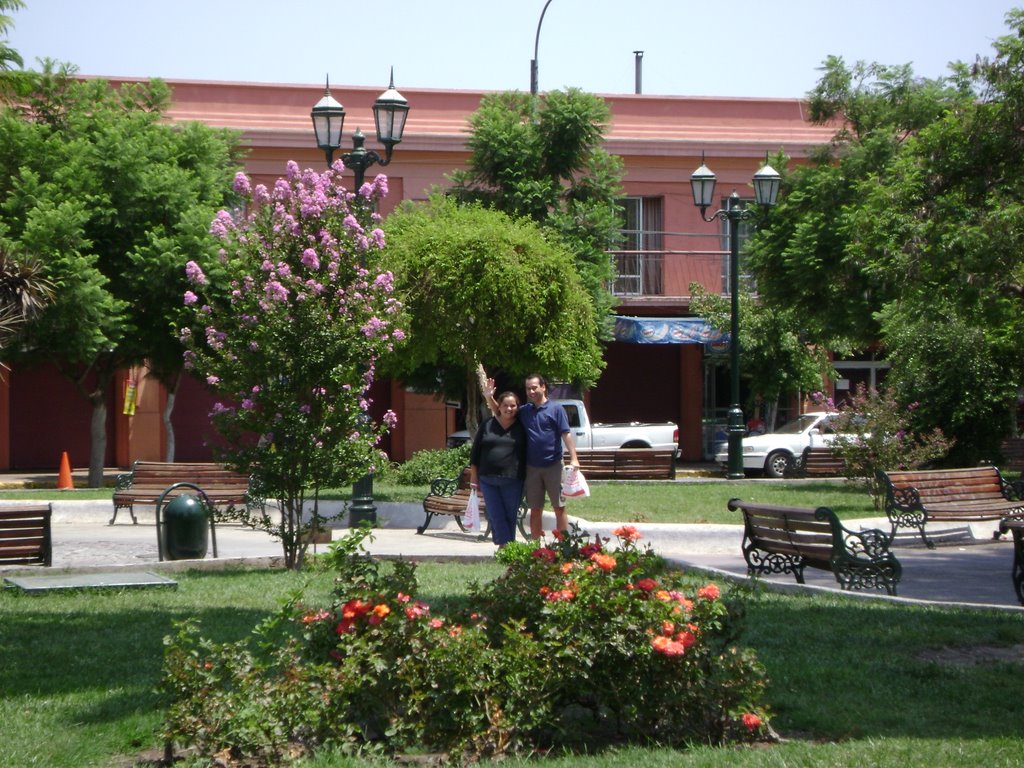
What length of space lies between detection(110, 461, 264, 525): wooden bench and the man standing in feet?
21.5

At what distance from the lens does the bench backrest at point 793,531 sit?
432 inches

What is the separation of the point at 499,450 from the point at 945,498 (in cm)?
669

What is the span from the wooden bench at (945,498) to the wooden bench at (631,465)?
979 centimetres

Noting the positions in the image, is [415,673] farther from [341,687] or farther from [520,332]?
[520,332]

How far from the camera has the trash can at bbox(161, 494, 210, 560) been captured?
13109 mm

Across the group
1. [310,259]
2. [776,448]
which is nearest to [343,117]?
[310,259]

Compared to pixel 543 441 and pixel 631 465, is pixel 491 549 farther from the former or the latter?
pixel 631 465

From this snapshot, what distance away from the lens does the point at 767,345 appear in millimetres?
30969

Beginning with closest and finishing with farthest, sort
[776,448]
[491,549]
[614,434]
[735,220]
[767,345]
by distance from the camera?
[491,549] → [735,220] → [776,448] → [614,434] → [767,345]

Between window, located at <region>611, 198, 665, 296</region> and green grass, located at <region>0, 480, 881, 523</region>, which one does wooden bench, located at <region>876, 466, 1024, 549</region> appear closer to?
green grass, located at <region>0, 480, 881, 523</region>

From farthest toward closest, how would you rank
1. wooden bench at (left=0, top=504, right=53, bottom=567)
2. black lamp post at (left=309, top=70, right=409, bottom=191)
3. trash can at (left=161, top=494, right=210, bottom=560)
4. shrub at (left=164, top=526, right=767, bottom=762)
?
1. black lamp post at (left=309, top=70, right=409, bottom=191)
2. trash can at (left=161, top=494, right=210, bottom=560)
3. wooden bench at (left=0, top=504, right=53, bottom=567)
4. shrub at (left=164, top=526, right=767, bottom=762)

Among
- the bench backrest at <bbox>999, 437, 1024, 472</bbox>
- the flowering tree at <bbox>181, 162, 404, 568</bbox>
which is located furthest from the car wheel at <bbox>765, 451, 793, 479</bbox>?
the flowering tree at <bbox>181, 162, 404, 568</bbox>

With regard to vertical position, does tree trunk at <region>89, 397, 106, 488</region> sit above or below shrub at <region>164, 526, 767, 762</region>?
above

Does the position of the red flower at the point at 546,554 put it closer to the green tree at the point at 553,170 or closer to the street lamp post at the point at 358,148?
the street lamp post at the point at 358,148
